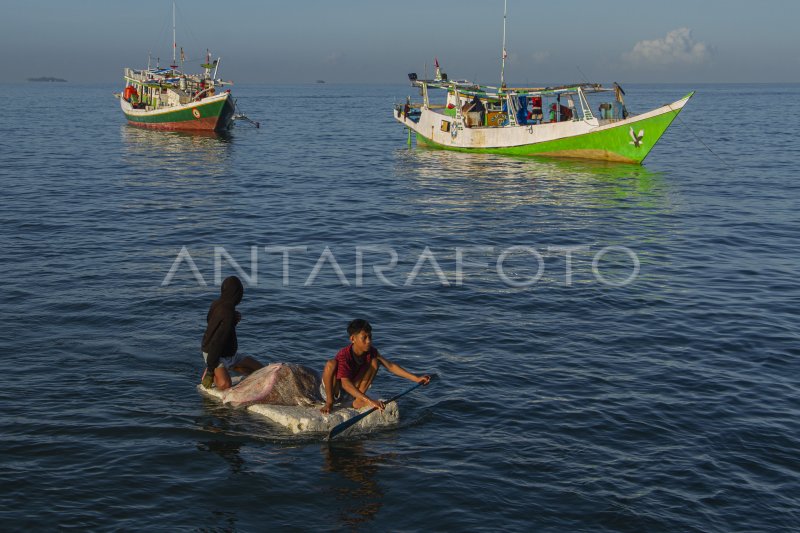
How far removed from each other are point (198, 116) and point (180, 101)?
262 centimetres

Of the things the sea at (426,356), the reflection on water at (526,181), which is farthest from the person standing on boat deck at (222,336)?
Answer: the reflection on water at (526,181)

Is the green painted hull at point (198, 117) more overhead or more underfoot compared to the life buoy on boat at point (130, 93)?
more underfoot

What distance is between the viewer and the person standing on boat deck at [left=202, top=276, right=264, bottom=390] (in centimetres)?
1084

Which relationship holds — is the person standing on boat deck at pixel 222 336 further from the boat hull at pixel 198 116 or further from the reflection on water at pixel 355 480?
the boat hull at pixel 198 116

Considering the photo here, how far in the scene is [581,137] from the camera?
3769 centimetres

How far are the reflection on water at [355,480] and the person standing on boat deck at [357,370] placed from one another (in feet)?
2.04

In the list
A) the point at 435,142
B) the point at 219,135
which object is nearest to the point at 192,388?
the point at 435,142

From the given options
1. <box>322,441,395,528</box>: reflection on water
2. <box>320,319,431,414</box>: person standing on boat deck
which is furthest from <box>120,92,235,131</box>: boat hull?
<box>322,441,395,528</box>: reflection on water

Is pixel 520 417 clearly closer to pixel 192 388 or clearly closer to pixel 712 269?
pixel 192 388

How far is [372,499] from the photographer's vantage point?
8617mm

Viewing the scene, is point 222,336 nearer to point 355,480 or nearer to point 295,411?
point 295,411

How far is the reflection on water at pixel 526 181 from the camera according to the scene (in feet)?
99.1

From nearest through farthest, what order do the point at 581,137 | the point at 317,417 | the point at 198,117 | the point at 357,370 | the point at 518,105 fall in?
the point at 317,417, the point at 357,370, the point at 581,137, the point at 518,105, the point at 198,117

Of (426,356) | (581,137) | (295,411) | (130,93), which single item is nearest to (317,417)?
(295,411)
